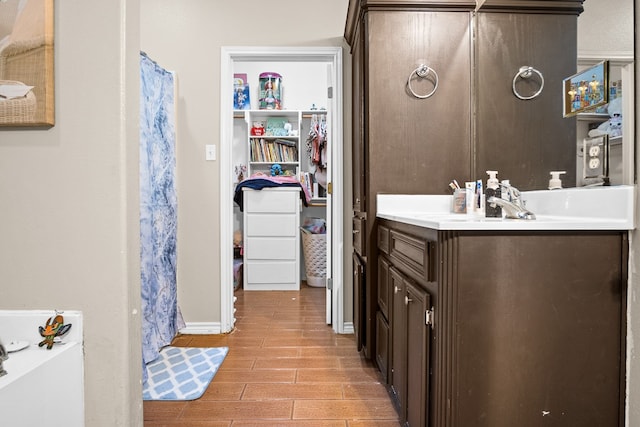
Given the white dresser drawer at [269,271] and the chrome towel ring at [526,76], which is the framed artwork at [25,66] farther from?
the white dresser drawer at [269,271]

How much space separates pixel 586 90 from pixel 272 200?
2829 mm

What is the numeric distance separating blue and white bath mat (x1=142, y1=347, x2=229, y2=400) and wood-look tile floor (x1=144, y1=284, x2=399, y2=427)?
0.05m

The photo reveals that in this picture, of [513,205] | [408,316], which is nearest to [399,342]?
[408,316]

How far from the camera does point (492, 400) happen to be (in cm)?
102

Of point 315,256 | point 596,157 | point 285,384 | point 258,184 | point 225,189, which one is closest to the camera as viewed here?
point 596,157

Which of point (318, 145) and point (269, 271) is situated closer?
point (269, 271)

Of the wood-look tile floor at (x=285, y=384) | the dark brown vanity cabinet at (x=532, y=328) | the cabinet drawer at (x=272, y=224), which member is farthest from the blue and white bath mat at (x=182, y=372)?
the cabinet drawer at (x=272, y=224)

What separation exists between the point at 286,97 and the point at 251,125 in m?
0.52

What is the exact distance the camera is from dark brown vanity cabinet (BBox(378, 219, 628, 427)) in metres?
1.02

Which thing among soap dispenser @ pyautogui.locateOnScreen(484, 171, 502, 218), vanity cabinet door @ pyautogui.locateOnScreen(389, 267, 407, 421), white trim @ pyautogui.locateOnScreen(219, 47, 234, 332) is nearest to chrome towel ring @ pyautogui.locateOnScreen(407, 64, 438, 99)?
soap dispenser @ pyautogui.locateOnScreen(484, 171, 502, 218)

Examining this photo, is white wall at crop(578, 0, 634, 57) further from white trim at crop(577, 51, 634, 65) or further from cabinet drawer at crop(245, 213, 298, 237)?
cabinet drawer at crop(245, 213, 298, 237)

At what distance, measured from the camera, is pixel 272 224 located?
148 inches

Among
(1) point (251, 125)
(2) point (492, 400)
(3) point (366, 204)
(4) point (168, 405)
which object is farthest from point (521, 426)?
(1) point (251, 125)

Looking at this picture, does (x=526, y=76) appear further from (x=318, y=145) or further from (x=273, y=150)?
(x=273, y=150)
